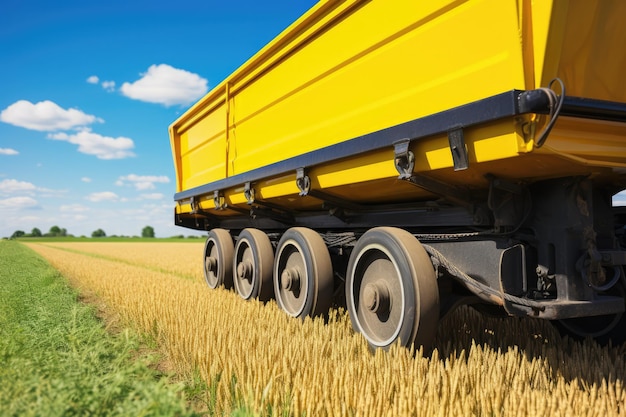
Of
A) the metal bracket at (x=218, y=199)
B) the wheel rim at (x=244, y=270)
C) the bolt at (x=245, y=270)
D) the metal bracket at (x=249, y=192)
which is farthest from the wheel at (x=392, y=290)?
the metal bracket at (x=218, y=199)

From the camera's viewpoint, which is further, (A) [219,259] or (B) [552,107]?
(A) [219,259]

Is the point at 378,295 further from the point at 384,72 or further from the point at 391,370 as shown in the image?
the point at 384,72

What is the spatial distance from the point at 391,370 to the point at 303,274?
2.11 meters

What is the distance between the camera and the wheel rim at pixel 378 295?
3.56 meters

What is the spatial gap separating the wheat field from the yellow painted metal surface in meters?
1.16

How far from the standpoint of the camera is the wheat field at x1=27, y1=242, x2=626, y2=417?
2.49m

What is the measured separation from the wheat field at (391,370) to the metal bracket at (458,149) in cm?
114

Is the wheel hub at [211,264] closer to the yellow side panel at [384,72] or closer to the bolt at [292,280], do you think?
the yellow side panel at [384,72]

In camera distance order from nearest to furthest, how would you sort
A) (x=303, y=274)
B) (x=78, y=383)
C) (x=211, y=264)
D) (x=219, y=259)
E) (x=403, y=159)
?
1. (x=78, y=383)
2. (x=403, y=159)
3. (x=303, y=274)
4. (x=219, y=259)
5. (x=211, y=264)

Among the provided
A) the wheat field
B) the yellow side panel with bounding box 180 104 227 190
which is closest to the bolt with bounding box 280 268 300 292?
the wheat field

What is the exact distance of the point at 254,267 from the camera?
5.80 meters

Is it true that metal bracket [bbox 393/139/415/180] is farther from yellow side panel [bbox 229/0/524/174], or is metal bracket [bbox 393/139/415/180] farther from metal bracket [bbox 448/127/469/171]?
metal bracket [bbox 448/127/469/171]

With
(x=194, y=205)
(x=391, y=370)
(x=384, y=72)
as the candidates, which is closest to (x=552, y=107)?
(x=384, y=72)

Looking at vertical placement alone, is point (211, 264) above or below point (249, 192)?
below
